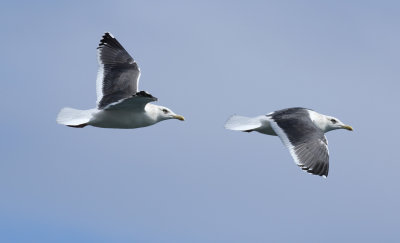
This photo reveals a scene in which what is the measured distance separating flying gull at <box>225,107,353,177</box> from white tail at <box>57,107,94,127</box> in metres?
2.78

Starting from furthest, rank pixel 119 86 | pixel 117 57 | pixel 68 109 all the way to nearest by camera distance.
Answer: pixel 117 57, pixel 119 86, pixel 68 109

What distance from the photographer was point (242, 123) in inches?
734

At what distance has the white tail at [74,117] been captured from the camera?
1752 cm

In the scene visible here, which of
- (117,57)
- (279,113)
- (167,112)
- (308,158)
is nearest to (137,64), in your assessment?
(117,57)

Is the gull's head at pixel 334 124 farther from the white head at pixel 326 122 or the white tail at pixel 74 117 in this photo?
the white tail at pixel 74 117

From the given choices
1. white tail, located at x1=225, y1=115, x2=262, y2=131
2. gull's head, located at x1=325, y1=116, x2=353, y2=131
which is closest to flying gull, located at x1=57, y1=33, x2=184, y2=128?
white tail, located at x1=225, y1=115, x2=262, y2=131

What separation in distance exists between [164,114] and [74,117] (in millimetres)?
1814

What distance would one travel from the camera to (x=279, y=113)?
738 inches

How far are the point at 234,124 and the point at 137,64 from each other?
116 inches

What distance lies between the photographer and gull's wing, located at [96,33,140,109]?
18906mm

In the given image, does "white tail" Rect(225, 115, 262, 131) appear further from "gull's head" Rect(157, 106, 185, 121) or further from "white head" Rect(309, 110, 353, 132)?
"white head" Rect(309, 110, 353, 132)

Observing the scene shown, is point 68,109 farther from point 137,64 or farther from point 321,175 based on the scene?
point 321,175

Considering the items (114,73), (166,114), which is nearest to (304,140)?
(166,114)

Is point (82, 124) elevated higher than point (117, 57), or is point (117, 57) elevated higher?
point (117, 57)
